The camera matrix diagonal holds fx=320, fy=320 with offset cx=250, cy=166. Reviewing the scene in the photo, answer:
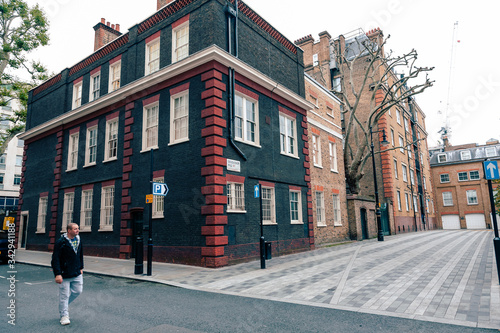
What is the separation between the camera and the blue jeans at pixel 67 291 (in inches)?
222

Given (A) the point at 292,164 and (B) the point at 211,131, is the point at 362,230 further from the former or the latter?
(B) the point at 211,131

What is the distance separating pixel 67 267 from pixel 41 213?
62.5 ft

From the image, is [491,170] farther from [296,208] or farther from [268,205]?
[296,208]

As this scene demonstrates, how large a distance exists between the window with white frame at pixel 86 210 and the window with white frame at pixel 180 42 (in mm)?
9175

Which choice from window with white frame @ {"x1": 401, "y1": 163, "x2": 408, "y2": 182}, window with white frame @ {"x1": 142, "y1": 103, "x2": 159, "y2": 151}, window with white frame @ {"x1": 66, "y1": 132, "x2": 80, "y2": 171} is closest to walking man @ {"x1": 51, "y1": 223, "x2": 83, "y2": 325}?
window with white frame @ {"x1": 142, "y1": 103, "x2": 159, "y2": 151}

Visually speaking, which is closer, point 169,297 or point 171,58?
point 169,297

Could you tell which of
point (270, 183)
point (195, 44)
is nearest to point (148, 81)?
point (195, 44)

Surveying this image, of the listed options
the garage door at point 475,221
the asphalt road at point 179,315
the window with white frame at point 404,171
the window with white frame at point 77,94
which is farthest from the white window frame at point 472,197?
the window with white frame at point 77,94

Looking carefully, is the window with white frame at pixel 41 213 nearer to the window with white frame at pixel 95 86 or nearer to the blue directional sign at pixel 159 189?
the window with white frame at pixel 95 86

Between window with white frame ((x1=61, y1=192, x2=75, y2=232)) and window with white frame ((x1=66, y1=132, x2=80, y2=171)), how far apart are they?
1.70m

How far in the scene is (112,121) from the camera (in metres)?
17.9

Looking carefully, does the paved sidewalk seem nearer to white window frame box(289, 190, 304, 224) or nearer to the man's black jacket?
the man's black jacket

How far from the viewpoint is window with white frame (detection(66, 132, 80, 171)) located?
2005cm

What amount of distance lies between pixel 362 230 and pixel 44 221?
2268 cm
